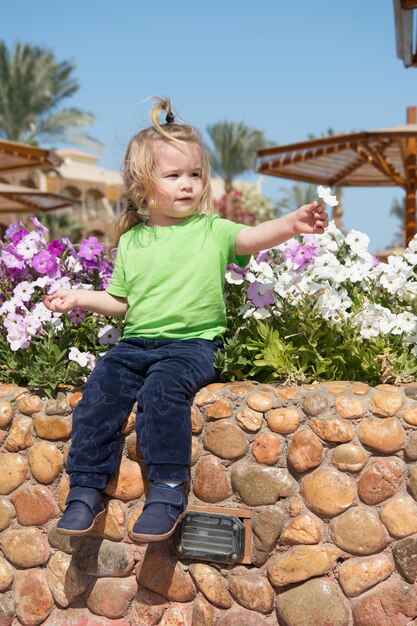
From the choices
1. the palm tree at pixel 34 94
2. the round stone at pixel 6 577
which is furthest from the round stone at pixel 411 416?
the palm tree at pixel 34 94

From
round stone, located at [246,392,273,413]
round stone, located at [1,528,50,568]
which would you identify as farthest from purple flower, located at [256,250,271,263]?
round stone, located at [1,528,50,568]

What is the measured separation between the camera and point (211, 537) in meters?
2.82

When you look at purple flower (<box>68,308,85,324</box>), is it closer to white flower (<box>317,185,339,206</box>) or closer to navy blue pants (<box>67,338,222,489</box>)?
navy blue pants (<box>67,338,222,489</box>)

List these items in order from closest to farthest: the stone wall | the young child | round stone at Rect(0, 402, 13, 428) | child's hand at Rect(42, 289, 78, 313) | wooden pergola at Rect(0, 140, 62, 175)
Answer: the stone wall → the young child → child's hand at Rect(42, 289, 78, 313) → round stone at Rect(0, 402, 13, 428) → wooden pergola at Rect(0, 140, 62, 175)

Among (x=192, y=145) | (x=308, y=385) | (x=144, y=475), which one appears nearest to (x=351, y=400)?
(x=308, y=385)

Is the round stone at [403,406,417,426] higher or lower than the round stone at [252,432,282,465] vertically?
higher

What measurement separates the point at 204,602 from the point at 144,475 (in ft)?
1.61

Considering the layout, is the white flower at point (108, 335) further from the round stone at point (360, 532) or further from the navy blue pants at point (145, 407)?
the round stone at point (360, 532)

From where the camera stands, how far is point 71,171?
39062 mm

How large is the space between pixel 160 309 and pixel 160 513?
81 centimetres

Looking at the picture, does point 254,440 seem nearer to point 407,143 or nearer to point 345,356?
point 345,356

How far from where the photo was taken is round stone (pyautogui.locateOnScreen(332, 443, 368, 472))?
2.69 metres

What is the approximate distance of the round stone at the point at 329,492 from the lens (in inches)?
106

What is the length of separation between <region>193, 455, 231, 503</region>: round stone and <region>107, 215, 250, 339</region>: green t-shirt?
1.66ft
